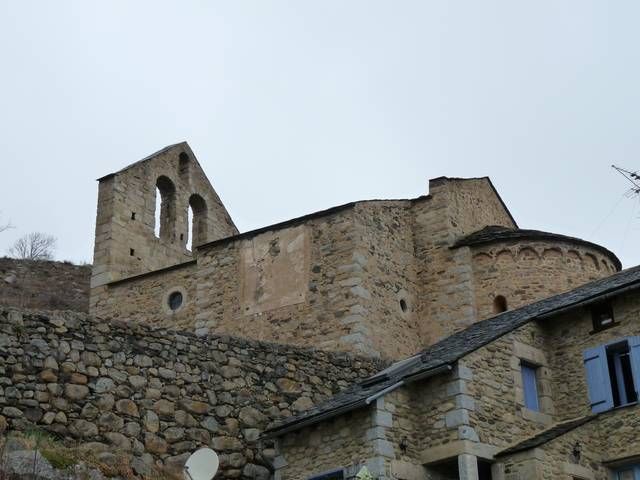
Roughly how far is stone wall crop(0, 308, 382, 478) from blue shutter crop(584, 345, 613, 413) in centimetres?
457

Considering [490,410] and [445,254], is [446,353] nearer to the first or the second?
[490,410]

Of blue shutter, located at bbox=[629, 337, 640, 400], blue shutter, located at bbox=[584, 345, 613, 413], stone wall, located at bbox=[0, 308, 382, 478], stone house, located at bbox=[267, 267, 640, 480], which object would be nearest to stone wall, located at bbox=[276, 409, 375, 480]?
stone house, located at bbox=[267, 267, 640, 480]

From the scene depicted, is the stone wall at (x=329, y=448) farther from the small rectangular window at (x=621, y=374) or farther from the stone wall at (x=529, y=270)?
the stone wall at (x=529, y=270)

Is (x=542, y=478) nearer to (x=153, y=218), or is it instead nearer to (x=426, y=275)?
(x=426, y=275)

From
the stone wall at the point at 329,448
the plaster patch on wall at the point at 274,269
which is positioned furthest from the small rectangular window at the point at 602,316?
the plaster patch on wall at the point at 274,269

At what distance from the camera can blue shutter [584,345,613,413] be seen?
15.7 m

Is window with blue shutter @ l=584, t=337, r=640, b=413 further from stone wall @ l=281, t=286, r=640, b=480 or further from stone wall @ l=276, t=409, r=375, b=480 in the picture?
stone wall @ l=276, t=409, r=375, b=480

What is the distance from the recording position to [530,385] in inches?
644

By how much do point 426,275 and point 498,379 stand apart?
363 inches

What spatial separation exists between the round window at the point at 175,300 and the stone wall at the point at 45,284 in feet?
36.2

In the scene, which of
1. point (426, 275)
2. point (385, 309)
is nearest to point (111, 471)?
point (385, 309)

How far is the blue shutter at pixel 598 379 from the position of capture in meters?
15.7

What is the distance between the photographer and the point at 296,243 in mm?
24000

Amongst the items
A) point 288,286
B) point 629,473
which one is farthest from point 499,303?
point 629,473
